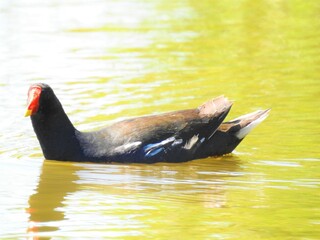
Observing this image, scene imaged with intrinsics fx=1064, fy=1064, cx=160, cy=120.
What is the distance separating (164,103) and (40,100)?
2.53m

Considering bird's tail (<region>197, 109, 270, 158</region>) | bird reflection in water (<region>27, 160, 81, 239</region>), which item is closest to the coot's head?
bird reflection in water (<region>27, 160, 81, 239</region>)

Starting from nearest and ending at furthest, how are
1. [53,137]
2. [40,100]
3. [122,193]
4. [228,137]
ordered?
[122,193] → [40,100] → [53,137] → [228,137]

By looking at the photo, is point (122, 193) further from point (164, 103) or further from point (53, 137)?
point (164, 103)

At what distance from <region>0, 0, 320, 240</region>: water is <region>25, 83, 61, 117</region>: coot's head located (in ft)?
1.71

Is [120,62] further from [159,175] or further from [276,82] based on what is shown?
[159,175]

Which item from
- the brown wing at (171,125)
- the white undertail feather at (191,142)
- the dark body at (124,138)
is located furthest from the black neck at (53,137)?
the white undertail feather at (191,142)

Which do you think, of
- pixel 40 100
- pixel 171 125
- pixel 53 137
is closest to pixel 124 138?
pixel 171 125

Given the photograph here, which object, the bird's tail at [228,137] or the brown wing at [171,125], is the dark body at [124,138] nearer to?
the brown wing at [171,125]

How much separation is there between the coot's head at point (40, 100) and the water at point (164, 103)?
1.71 ft

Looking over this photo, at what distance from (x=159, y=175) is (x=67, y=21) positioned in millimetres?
7823

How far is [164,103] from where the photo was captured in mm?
11805

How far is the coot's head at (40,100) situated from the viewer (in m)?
9.46

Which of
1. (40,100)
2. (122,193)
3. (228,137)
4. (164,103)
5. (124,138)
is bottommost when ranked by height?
(122,193)

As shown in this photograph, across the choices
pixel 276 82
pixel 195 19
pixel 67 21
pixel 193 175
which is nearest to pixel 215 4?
pixel 195 19
